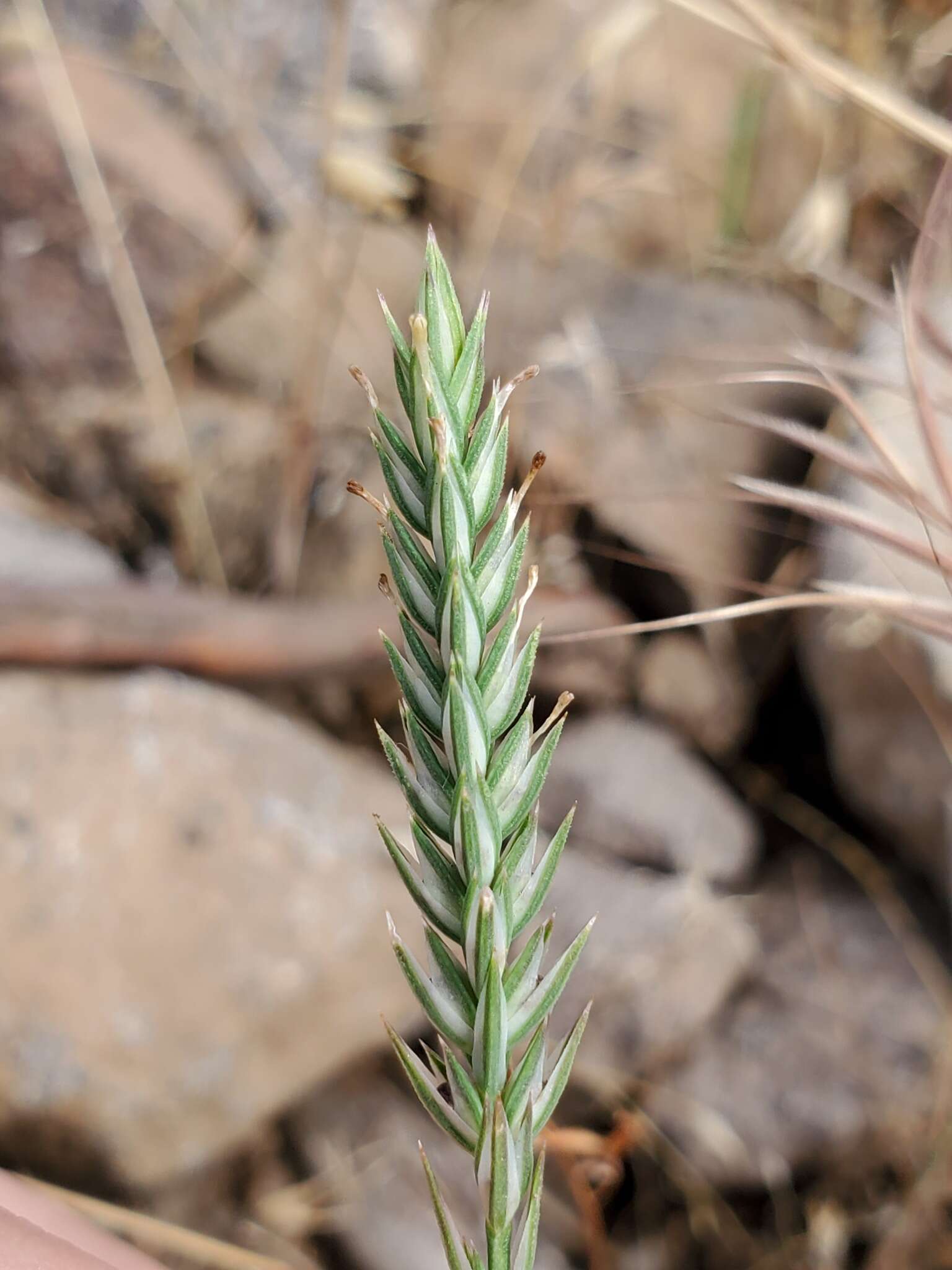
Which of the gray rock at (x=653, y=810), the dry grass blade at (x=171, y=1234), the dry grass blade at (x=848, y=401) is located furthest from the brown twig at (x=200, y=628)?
the dry grass blade at (x=848, y=401)

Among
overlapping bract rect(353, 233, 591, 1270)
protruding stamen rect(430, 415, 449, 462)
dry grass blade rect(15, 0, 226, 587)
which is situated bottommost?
overlapping bract rect(353, 233, 591, 1270)

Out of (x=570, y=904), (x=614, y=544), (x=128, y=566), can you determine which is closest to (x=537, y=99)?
(x=614, y=544)

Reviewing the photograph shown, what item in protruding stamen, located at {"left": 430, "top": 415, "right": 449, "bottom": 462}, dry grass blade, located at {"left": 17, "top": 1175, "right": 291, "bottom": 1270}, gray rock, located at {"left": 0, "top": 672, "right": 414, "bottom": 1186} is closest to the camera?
protruding stamen, located at {"left": 430, "top": 415, "right": 449, "bottom": 462}

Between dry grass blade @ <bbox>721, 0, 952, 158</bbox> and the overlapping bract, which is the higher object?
→ dry grass blade @ <bbox>721, 0, 952, 158</bbox>

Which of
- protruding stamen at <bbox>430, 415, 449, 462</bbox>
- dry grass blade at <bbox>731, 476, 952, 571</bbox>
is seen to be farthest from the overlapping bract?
dry grass blade at <bbox>731, 476, 952, 571</bbox>

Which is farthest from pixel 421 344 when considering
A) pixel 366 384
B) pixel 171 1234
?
pixel 171 1234

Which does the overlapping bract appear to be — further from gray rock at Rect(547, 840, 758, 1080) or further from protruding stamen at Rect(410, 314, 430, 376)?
gray rock at Rect(547, 840, 758, 1080)

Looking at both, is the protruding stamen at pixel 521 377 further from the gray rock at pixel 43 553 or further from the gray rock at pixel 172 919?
the gray rock at pixel 43 553

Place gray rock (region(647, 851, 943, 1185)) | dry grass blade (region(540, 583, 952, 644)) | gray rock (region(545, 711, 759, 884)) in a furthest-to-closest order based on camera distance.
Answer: gray rock (region(545, 711, 759, 884)), gray rock (region(647, 851, 943, 1185)), dry grass blade (region(540, 583, 952, 644))

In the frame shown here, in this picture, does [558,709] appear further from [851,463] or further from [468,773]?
[851,463]
